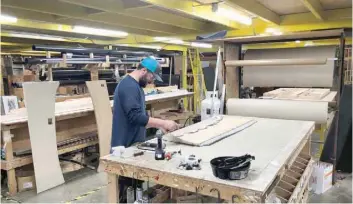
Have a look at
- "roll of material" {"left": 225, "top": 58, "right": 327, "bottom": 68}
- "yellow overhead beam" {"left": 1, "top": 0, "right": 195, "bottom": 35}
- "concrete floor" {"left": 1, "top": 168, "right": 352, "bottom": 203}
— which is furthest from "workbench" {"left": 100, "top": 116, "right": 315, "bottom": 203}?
"yellow overhead beam" {"left": 1, "top": 0, "right": 195, "bottom": 35}

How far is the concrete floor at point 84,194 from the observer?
3383mm

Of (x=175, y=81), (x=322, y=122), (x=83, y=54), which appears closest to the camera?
(x=322, y=122)

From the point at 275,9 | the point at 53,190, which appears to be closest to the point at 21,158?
the point at 53,190

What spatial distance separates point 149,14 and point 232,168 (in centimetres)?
351

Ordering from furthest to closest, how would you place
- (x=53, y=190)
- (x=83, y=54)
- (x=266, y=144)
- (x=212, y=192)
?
1. (x=83, y=54)
2. (x=53, y=190)
3. (x=266, y=144)
4. (x=212, y=192)

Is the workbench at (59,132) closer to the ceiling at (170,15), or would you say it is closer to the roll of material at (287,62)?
the ceiling at (170,15)

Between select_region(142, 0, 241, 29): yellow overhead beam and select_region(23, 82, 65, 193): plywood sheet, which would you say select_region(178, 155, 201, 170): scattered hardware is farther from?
select_region(23, 82, 65, 193): plywood sheet

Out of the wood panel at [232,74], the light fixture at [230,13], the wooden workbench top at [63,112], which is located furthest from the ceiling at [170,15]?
the wooden workbench top at [63,112]

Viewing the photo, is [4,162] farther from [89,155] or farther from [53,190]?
[89,155]

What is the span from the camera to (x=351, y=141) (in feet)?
13.7

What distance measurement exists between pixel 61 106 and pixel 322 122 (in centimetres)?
375

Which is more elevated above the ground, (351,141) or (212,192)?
(212,192)

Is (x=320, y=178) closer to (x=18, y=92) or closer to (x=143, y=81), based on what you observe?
(x=143, y=81)

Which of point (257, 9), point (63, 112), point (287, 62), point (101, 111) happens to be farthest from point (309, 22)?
point (63, 112)
